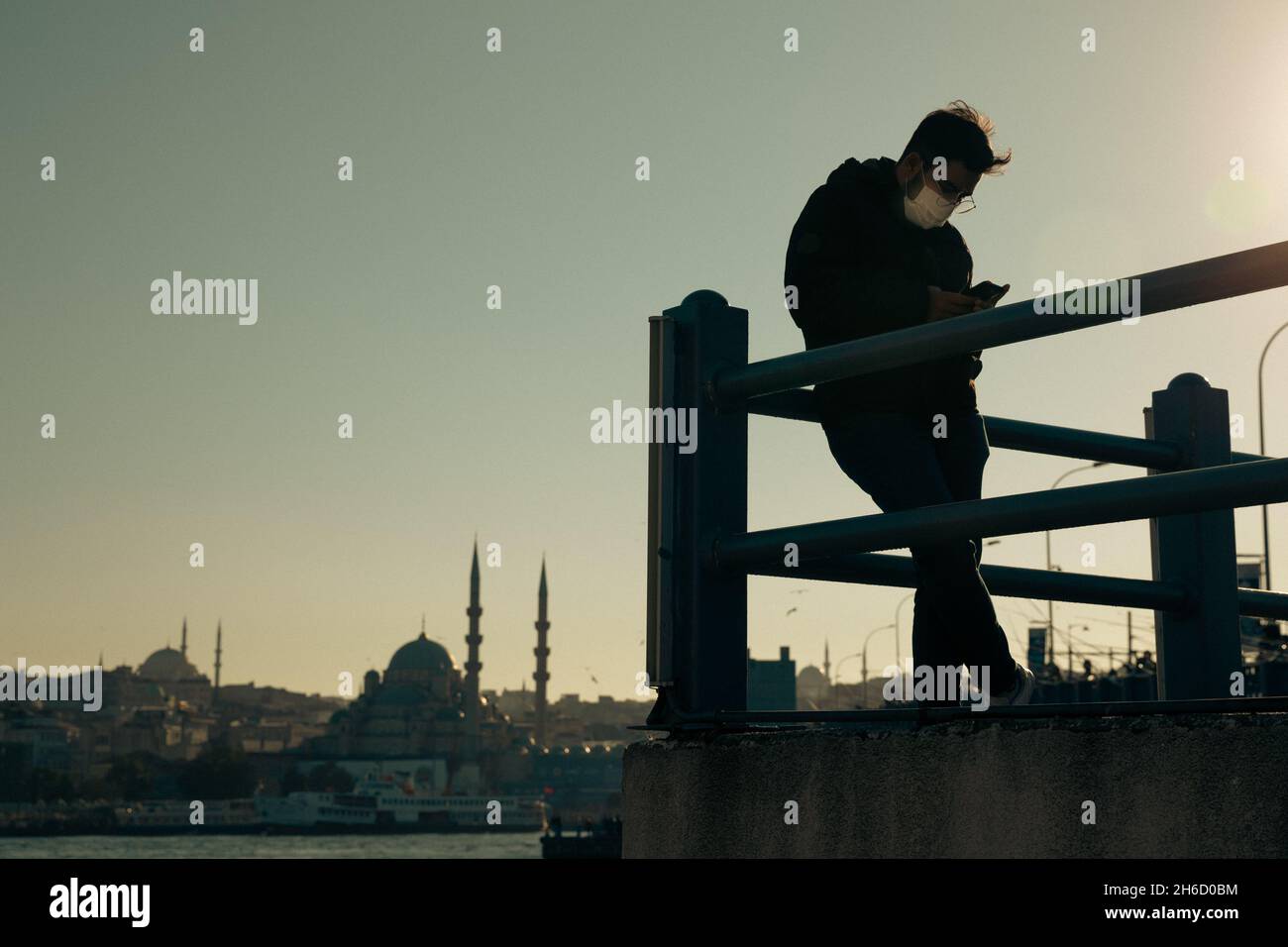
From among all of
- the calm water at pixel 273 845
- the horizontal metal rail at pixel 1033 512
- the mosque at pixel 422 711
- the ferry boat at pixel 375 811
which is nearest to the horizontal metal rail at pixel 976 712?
the horizontal metal rail at pixel 1033 512

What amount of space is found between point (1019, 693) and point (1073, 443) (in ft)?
3.01

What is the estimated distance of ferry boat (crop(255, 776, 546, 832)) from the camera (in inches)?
5290

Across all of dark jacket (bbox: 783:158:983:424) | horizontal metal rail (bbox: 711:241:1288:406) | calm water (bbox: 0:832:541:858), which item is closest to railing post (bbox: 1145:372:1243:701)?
dark jacket (bbox: 783:158:983:424)

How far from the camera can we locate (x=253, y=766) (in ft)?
494

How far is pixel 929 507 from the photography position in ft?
8.91

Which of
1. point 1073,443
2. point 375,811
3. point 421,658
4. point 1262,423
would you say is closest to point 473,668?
point 421,658

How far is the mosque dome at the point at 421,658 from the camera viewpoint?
524 feet

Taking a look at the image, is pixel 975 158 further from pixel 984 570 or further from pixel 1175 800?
pixel 1175 800

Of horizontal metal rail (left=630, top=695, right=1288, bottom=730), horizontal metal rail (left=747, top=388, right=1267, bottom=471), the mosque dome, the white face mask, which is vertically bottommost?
horizontal metal rail (left=630, top=695, right=1288, bottom=730)

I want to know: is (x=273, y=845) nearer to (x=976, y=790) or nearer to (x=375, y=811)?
(x=375, y=811)

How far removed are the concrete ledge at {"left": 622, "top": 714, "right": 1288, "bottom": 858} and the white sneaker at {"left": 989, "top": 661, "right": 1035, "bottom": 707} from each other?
1.48ft

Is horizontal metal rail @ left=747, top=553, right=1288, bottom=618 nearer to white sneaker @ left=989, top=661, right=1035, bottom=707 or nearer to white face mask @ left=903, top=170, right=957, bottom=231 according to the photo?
white sneaker @ left=989, top=661, right=1035, bottom=707
